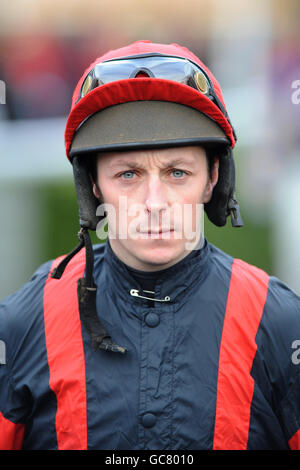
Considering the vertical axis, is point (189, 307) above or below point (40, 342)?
above

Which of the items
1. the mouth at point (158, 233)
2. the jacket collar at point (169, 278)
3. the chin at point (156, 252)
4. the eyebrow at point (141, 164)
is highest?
the eyebrow at point (141, 164)

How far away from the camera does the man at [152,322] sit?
2.11 m

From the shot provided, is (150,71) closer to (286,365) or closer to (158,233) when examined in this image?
(158,233)

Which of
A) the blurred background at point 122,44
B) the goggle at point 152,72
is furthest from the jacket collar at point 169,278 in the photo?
the blurred background at point 122,44

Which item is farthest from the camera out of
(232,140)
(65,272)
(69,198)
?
(69,198)

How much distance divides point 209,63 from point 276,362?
618 cm

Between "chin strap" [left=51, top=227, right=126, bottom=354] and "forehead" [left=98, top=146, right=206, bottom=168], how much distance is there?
0.36m

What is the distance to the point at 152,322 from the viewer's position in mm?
2186

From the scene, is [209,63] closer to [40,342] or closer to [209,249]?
[209,249]

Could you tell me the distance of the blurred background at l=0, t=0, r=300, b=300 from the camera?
5977 mm

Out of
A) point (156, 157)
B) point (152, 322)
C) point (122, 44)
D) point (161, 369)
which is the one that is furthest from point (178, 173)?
point (122, 44)

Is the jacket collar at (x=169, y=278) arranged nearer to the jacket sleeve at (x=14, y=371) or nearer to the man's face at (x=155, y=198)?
the man's face at (x=155, y=198)
